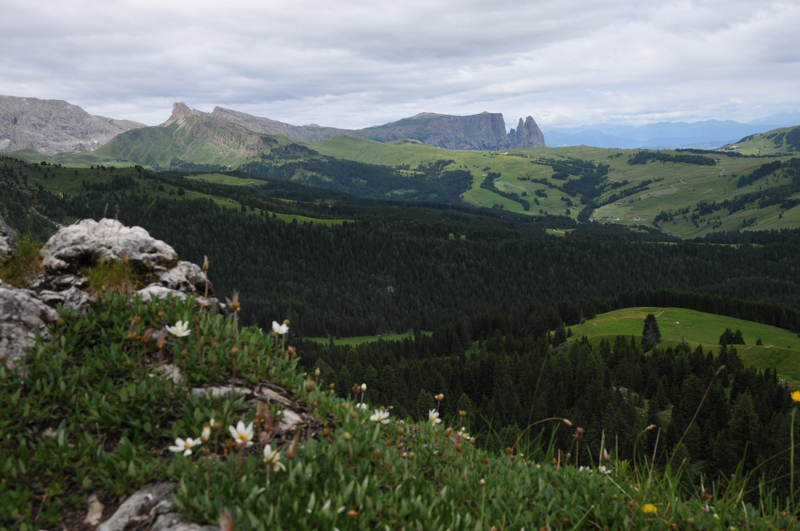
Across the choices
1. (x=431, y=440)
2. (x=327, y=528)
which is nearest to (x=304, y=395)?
(x=431, y=440)

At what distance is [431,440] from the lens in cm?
827

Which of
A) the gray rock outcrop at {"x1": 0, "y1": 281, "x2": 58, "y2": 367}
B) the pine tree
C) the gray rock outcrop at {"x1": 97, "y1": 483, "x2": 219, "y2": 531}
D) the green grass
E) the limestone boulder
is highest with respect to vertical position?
the limestone boulder

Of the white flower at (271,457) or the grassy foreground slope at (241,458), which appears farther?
the grassy foreground slope at (241,458)

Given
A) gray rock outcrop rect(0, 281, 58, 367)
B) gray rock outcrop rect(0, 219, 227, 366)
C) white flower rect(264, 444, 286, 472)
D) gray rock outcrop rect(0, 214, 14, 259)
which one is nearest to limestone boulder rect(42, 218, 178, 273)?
gray rock outcrop rect(0, 219, 227, 366)

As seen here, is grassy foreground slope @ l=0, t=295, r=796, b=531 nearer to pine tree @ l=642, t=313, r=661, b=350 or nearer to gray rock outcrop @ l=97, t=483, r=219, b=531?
gray rock outcrop @ l=97, t=483, r=219, b=531

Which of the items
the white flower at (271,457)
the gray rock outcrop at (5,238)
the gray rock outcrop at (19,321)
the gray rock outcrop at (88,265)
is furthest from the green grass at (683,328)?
the gray rock outcrop at (19,321)

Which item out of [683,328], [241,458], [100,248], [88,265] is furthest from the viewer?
[683,328]

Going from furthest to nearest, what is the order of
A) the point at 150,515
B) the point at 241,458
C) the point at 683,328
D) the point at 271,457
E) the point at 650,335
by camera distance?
the point at 683,328 < the point at 650,335 < the point at 241,458 < the point at 150,515 < the point at 271,457

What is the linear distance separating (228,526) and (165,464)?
4252 mm

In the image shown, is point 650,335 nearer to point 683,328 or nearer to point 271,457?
point 683,328

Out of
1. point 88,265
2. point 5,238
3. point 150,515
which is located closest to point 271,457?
point 150,515

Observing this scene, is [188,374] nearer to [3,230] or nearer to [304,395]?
[304,395]

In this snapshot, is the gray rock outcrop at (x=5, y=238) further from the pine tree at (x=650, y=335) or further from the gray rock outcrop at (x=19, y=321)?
the pine tree at (x=650, y=335)

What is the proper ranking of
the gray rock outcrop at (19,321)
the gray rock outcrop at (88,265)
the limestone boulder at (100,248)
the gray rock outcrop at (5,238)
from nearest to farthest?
the gray rock outcrop at (19,321)
the gray rock outcrop at (88,265)
the gray rock outcrop at (5,238)
the limestone boulder at (100,248)
